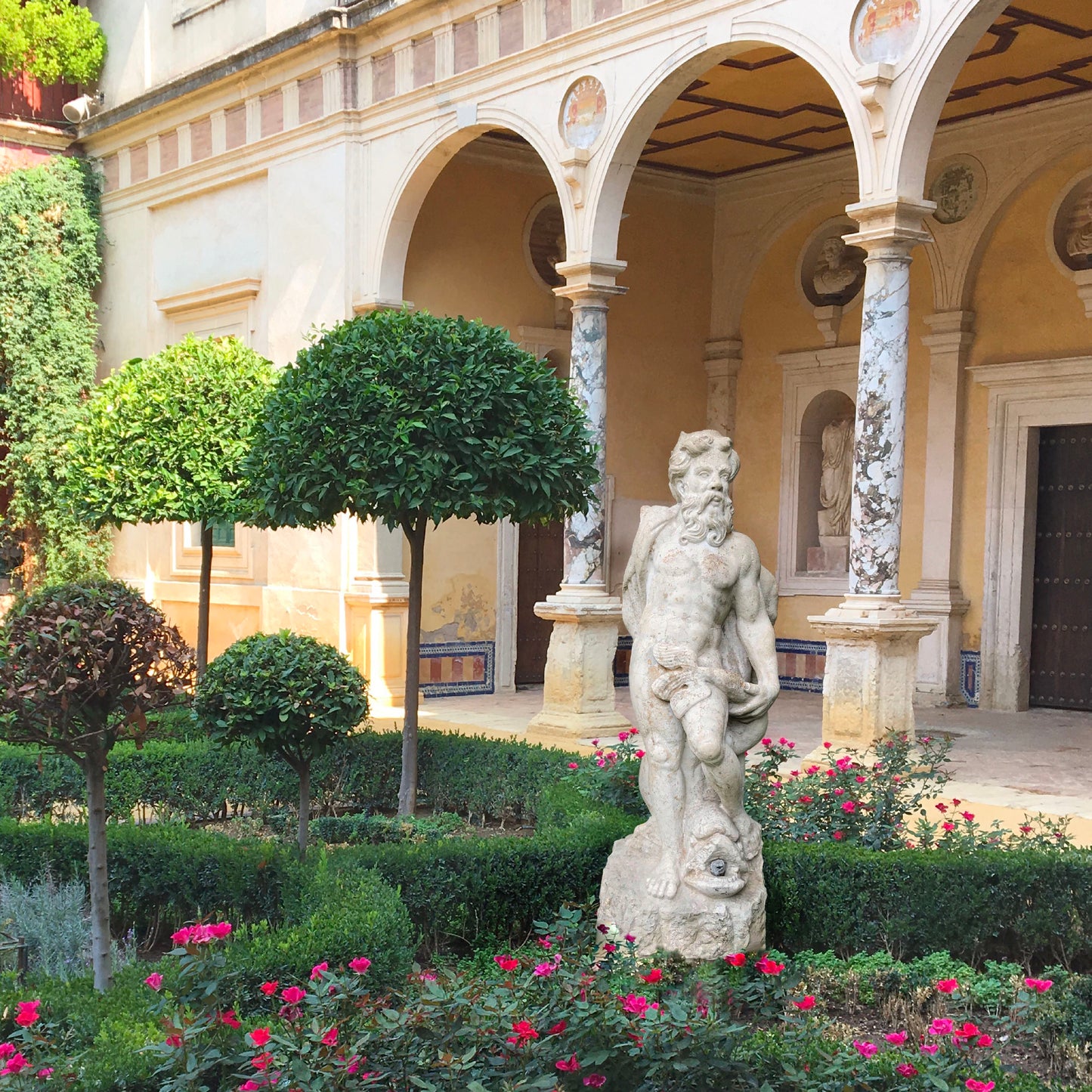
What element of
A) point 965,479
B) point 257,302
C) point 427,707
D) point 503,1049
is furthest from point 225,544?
point 503,1049

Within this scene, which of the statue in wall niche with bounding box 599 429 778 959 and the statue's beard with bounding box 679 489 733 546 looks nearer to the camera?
the statue in wall niche with bounding box 599 429 778 959

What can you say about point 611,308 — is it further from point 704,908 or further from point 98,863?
point 98,863

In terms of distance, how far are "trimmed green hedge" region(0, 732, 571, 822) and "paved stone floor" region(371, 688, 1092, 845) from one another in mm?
2028

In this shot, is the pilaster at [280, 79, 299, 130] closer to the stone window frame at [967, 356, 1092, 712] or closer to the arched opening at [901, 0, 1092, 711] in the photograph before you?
the arched opening at [901, 0, 1092, 711]

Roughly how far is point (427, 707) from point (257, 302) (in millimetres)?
4440

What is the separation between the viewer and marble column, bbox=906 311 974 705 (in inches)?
480

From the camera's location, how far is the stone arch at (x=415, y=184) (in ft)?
36.5

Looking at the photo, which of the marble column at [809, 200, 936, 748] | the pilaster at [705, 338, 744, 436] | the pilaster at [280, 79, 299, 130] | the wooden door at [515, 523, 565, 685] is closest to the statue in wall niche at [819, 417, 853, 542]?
the pilaster at [705, 338, 744, 436]

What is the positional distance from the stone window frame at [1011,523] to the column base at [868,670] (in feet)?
12.1

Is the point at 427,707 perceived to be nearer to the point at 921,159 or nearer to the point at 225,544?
the point at 225,544

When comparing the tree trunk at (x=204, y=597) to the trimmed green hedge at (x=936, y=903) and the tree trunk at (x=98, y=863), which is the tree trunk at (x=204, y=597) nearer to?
the tree trunk at (x=98, y=863)

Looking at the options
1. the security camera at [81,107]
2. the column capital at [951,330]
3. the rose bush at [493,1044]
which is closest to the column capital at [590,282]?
the column capital at [951,330]

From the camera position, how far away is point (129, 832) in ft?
19.9

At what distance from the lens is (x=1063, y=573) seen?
1200 centimetres
